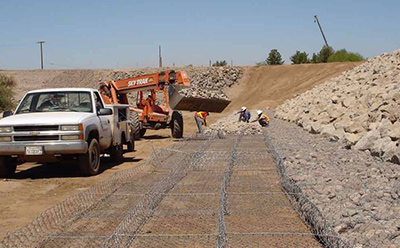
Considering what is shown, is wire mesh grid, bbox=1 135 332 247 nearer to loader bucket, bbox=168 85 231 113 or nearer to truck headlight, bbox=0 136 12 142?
truck headlight, bbox=0 136 12 142

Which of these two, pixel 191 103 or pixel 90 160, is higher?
pixel 191 103

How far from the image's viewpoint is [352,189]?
758cm

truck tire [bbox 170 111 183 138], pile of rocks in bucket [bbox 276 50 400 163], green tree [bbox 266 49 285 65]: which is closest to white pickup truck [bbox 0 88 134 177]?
pile of rocks in bucket [bbox 276 50 400 163]

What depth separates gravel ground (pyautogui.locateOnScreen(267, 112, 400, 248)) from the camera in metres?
5.44

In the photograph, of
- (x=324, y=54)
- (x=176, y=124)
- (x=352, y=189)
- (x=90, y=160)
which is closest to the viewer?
(x=352, y=189)

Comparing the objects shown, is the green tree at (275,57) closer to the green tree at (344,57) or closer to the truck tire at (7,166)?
the green tree at (344,57)

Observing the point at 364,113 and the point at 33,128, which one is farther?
the point at 364,113

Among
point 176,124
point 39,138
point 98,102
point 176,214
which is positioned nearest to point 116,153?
point 98,102

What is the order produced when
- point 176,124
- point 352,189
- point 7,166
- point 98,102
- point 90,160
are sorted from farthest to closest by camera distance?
point 176,124, point 98,102, point 7,166, point 90,160, point 352,189

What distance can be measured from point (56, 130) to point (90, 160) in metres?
1.01

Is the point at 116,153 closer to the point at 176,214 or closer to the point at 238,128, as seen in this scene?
the point at 176,214

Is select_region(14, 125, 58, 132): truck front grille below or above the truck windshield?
below

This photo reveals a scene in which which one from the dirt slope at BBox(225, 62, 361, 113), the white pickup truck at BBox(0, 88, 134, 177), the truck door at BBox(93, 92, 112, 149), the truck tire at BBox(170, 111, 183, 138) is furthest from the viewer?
the dirt slope at BBox(225, 62, 361, 113)

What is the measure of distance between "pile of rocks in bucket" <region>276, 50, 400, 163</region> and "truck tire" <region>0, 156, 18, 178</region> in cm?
797
